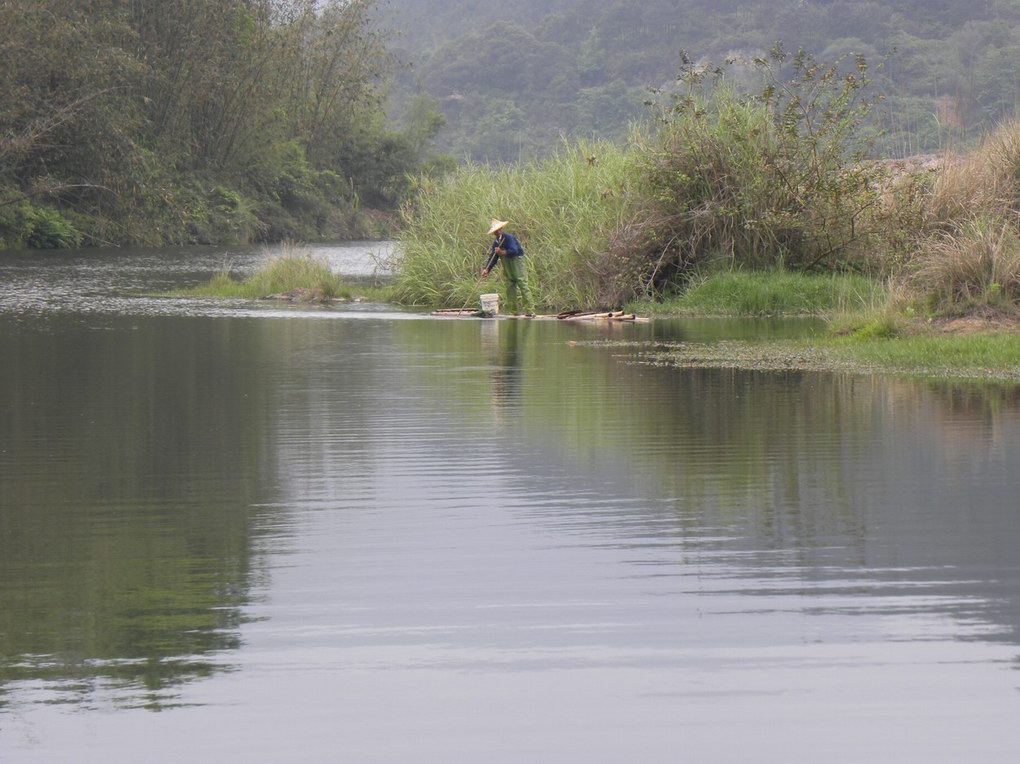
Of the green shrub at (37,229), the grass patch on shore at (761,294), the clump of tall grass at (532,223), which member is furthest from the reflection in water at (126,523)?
the green shrub at (37,229)

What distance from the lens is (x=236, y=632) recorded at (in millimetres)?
6477

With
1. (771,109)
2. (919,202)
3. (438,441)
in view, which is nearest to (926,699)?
(438,441)

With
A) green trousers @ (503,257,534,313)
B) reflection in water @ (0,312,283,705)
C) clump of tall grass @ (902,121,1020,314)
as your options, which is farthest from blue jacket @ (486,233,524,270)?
reflection in water @ (0,312,283,705)

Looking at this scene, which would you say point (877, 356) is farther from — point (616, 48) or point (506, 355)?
point (616, 48)

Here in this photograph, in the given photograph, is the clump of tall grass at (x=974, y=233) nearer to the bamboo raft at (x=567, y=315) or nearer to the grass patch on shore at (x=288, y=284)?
the bamboo raft at (x=567, y=315)

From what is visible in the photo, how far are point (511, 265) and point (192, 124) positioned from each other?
5765 cm

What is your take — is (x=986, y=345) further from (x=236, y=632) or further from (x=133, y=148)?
(x=133, y=148)

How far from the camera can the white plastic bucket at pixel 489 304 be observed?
28094 millimetres

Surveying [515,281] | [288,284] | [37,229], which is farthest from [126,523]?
[37,229]

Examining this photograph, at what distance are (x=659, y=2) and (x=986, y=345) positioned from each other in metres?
126

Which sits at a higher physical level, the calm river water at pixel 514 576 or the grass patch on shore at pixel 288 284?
the grass patch on shore at pixel 288 284

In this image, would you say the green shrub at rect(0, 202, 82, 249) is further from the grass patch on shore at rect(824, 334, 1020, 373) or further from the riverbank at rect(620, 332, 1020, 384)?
the grass patch on shore at rect(824, 334, 1020, 373)

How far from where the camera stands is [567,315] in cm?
2738

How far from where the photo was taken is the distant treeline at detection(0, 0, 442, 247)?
2501 inches
